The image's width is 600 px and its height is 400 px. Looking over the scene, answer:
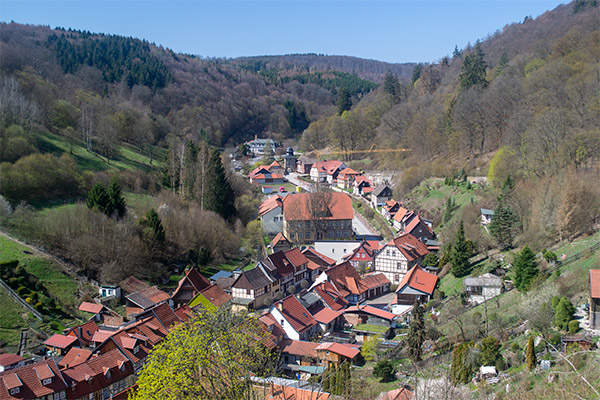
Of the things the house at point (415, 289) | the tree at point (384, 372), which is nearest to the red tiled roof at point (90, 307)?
the tree at point (384, 372)

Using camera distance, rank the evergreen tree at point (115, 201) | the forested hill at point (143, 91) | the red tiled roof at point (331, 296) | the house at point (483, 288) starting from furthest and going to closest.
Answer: the forested hill at point (143, 91)
the evergreen tree at point (115, 201)
the red tiled roof at point (331, 296)
the house at point (483, 288)

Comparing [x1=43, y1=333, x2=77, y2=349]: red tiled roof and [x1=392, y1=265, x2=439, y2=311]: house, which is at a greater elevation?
[x1=392, y1=265, x2=439, y2=311]: house

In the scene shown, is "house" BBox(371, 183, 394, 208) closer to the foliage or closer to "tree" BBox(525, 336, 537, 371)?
the foliage

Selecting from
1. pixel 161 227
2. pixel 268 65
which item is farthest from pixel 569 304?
pixel 268 65

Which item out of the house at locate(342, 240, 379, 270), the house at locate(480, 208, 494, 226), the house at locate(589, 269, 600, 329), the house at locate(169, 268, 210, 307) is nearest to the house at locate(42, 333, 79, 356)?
the house at locate(169, 268, 210, 307)

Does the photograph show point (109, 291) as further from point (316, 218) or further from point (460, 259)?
point (460, 259)

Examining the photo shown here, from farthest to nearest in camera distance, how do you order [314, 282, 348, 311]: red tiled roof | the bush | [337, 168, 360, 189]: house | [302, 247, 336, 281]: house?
[337, 168, 360, 189]: house → [302, 247, 336, 281]: house → [314, 282, 348, 311]: red tiled roof → the bush

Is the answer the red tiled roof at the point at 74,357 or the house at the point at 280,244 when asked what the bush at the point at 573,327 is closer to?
the red tiled roof at the point at 74,357

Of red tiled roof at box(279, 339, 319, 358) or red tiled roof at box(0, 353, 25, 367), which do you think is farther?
red tiled roof at box(279, 339, 319, 358)

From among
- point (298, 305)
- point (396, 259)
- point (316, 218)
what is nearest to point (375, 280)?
point (396, 259)
